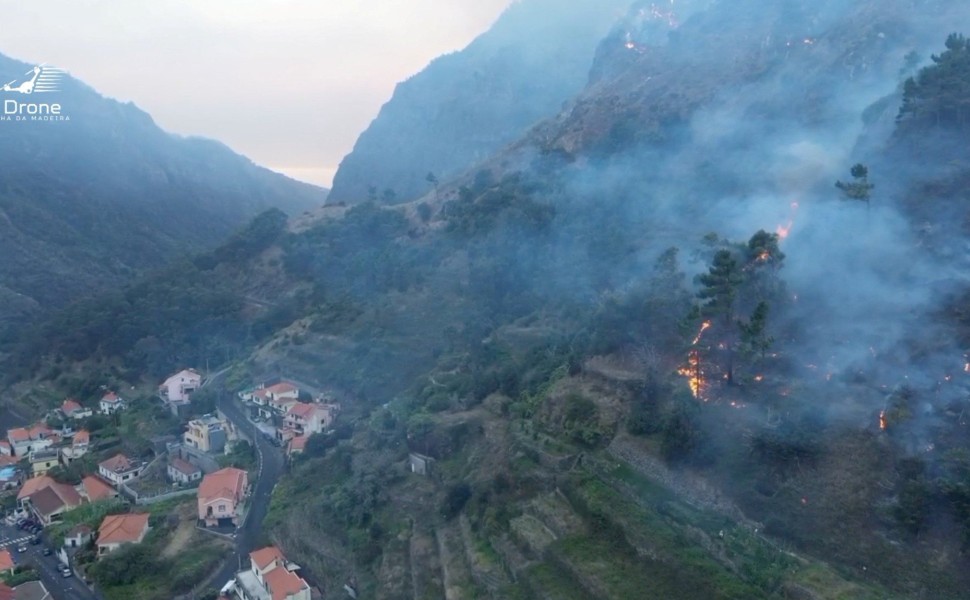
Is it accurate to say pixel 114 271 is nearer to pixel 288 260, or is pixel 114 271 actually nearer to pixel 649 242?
pixel 288 260

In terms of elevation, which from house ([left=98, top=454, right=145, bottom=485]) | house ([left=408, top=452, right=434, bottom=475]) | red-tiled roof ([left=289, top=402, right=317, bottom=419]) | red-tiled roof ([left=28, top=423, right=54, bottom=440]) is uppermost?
house ([left=408, top=452, right=434, bottom=475])

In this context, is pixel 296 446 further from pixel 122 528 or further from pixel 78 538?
pixel 78 538

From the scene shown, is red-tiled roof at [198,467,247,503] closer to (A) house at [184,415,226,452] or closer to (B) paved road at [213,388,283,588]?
(B) paved road at [213,388,283,588]

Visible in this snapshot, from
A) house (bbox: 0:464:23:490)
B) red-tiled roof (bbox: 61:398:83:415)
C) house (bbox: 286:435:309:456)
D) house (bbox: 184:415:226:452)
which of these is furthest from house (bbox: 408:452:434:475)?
red-tiled roof (bbox: 61:398:83:415)

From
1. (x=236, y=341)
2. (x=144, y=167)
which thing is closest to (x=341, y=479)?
(x=236, y=341)

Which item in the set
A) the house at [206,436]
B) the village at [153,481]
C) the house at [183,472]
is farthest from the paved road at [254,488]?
the house at [183,472]

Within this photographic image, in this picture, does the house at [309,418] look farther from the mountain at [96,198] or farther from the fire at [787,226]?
the mountain at [96,198]

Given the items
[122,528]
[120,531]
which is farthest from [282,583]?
[122,528]
